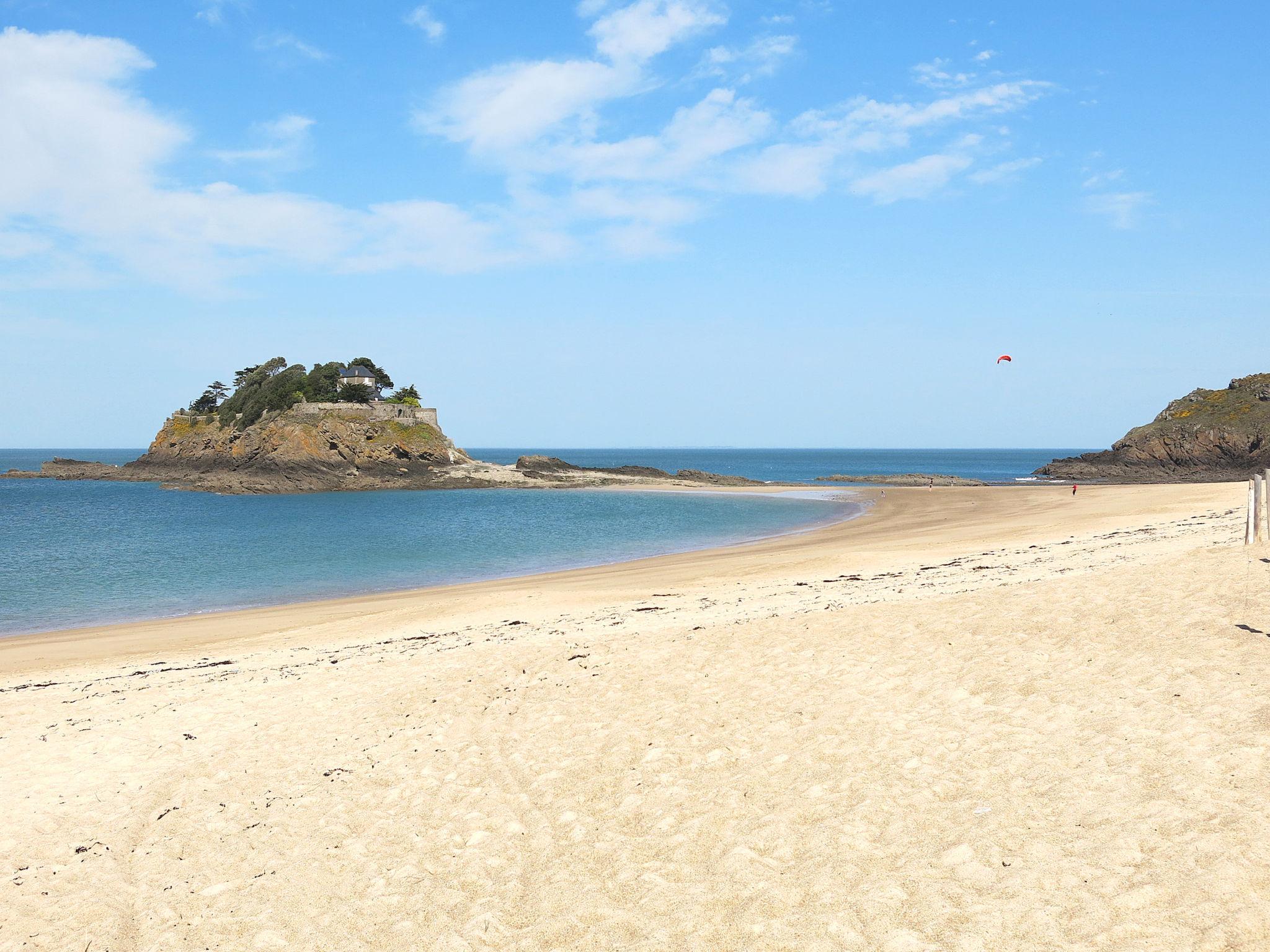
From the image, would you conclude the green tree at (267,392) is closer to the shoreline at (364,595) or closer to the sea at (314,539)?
the sea at (314,539)

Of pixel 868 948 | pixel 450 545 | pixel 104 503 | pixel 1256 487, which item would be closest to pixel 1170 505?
pixel 1256 487

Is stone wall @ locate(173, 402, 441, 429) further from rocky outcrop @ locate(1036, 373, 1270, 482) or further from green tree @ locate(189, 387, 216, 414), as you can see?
rocky outcrop @ locate(1036, 373, 1270, 482)

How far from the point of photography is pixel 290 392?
9131 centimetres

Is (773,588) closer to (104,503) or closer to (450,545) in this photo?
(450,545)

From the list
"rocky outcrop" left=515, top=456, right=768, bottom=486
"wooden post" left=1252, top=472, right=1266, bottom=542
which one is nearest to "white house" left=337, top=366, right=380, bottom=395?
"rocky outcrop" left=515, top=456, right=768, bottom=486

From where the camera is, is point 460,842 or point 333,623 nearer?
point 460,842

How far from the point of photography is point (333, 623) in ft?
65.6

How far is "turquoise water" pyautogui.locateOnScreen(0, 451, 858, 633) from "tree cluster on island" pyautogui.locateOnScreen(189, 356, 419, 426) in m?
18.5

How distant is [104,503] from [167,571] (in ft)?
145

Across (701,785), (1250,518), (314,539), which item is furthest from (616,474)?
(701,785)

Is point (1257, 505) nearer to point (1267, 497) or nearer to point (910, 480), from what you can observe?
point (1267, 497)

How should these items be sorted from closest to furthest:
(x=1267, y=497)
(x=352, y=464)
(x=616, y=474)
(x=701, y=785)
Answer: (x=701, y=785) < (x=1267, y=497) < (x=352, y=464) < (x=616, y=474)

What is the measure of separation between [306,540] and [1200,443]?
7971 cm

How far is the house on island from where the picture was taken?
90375mm
